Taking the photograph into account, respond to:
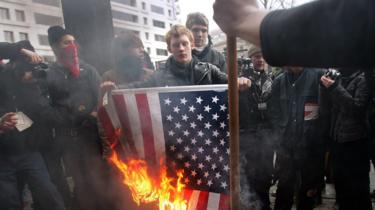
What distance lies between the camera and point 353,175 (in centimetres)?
326

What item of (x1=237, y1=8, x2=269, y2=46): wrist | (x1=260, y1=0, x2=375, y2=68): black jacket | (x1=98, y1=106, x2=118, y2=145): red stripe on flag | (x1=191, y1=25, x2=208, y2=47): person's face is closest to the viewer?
(x1=260, y1=0, x2=375, y2=68): black jacket

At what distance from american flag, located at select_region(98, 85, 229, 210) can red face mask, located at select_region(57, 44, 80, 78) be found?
4.59 ft

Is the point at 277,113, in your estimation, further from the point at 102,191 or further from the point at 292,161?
the point at 102,191

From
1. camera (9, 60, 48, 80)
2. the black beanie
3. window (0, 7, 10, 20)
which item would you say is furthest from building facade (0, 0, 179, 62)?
camera (9, 60, 48, 80)

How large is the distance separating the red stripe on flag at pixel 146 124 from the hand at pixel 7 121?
1.58m

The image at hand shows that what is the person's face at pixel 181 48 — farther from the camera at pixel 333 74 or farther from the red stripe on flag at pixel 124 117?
the camera at pixel 333 74

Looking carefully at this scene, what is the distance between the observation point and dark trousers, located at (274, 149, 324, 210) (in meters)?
3.47

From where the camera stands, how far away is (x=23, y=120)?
11.2ft

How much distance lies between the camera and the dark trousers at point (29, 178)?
10.7ft

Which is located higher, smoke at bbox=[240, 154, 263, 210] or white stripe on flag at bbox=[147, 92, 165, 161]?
white stripe on flag at bbox=[147, 92, 165, 161]

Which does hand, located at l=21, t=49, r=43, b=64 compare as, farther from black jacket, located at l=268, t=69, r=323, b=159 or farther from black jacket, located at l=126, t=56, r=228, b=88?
black jacket, located at l=268, t=69, r=323, b=159

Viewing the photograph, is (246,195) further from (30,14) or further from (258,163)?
(30,14)

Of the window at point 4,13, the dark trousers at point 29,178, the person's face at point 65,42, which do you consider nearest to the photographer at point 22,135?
the dark trousers at point 29,178

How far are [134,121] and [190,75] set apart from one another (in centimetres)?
78
